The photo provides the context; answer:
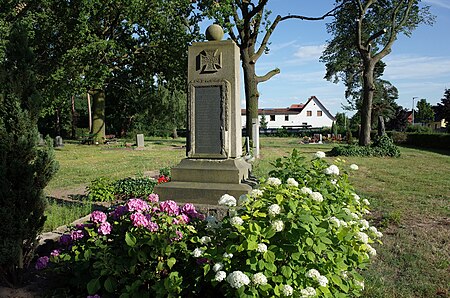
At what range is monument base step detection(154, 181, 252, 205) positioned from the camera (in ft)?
18.4

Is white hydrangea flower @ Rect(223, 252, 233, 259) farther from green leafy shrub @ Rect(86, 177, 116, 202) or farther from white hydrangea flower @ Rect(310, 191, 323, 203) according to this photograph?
green leafy shrub @ Rect(86, 177, 116, 202)

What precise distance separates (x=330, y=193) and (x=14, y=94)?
3304 millimetres

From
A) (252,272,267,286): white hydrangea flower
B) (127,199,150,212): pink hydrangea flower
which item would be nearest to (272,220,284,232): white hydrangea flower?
(252,272,267,286): white hydrangea flower

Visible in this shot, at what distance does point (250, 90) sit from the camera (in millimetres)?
19766

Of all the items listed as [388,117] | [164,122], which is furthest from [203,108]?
[388,117]

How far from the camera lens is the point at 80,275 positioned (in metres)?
3.25

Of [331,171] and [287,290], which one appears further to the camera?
[331,171]

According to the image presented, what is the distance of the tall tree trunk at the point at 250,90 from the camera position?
19.5m

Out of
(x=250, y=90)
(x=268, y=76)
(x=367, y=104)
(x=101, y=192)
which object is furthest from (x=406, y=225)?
(x=268, y=76)

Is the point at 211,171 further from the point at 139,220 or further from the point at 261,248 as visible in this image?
the point at 261,248

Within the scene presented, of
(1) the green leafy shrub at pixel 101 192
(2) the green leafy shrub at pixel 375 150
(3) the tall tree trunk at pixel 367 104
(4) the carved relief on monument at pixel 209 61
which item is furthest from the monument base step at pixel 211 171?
(3) the tall tree trunk at pixel 367 104

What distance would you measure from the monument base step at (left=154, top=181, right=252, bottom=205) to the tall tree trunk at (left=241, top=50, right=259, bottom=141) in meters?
13.5

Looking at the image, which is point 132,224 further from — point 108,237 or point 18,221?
point 18,221

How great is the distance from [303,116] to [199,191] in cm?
7049
